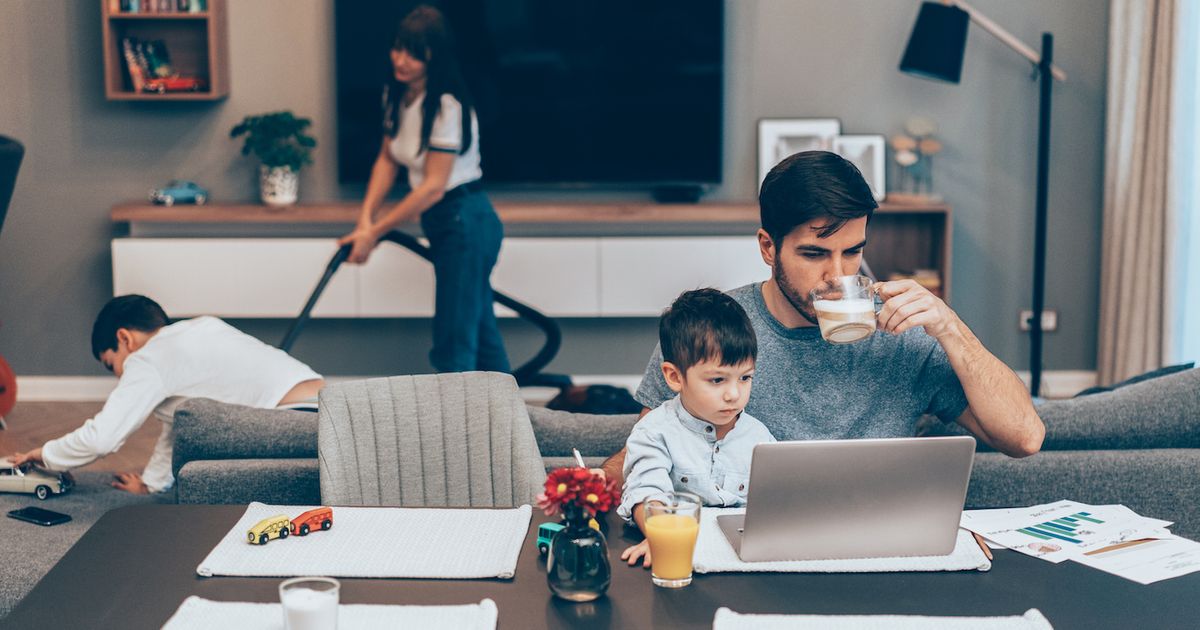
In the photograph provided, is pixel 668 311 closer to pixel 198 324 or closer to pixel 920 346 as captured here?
pixel 920 346

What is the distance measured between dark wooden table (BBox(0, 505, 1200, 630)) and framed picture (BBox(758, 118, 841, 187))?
355 cm

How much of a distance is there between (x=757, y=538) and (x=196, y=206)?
151 inches

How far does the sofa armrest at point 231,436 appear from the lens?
2.18 m

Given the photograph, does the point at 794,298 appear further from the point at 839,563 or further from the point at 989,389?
the point at 839,563

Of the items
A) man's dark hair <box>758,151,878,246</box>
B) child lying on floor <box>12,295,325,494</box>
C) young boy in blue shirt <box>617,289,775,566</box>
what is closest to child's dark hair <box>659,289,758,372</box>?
young boy in blue shirt <box>617,289,775,566</box>

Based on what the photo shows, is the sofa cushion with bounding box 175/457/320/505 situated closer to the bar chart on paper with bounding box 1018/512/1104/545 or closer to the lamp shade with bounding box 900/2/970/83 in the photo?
the bar chart on paper with bounding box 1018/512/1104/545

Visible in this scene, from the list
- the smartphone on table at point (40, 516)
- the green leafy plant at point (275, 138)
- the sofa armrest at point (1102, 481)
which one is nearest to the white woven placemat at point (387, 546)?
the sofa armrest at point (1102, 481)

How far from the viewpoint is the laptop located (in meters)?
1.39

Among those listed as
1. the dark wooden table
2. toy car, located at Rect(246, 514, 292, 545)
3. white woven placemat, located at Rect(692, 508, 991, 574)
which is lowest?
the dark wooden table

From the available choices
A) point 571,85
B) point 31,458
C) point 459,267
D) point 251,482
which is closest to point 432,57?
point 459,267

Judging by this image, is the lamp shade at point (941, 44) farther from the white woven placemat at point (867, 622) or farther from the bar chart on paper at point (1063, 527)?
the white woven placemat at point (867, 622)

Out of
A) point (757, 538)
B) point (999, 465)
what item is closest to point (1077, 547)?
point (757, 538)

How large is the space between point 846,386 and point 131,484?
1674 mm

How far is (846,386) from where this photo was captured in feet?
6.35
